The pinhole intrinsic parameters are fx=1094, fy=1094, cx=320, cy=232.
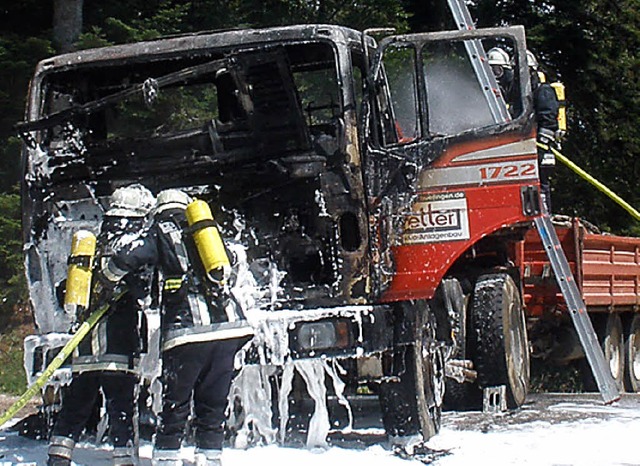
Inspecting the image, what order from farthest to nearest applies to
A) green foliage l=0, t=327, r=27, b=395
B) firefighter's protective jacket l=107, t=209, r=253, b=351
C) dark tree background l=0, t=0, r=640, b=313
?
dark tree background l=0, t=0, r=640, b=313 → green foliage l=0, t=327, r=27, b=395 → firefighter's protective jacket l=107, t=209, r=253, b=351

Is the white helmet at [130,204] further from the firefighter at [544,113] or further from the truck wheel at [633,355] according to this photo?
the truck wheel at [633,355]

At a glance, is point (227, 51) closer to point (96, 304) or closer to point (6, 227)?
point (96, 304)

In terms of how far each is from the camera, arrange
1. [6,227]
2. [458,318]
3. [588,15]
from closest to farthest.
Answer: [458,318] → [6,227] → [588,15]

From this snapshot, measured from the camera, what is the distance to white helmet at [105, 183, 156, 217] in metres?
6.41

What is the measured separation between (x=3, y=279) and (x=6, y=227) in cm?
112

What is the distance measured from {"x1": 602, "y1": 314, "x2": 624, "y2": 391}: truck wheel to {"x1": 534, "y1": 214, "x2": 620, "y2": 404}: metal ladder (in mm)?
3485

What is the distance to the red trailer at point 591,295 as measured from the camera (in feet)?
30.7

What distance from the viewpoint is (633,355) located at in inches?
472

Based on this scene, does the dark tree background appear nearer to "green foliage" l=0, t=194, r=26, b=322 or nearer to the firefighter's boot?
"green foliage" l=0, t=194, r=26, b=322

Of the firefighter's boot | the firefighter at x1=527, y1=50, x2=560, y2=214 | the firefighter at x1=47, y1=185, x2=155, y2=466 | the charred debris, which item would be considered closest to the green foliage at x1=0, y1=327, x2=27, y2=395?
the charred debris

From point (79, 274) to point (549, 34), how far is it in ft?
40.4

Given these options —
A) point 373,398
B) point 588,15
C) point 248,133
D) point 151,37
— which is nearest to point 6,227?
point 151,37

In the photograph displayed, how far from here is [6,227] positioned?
1341cm

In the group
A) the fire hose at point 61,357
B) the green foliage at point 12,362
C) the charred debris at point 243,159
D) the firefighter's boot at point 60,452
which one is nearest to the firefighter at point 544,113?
the charred debris at point 243,159
